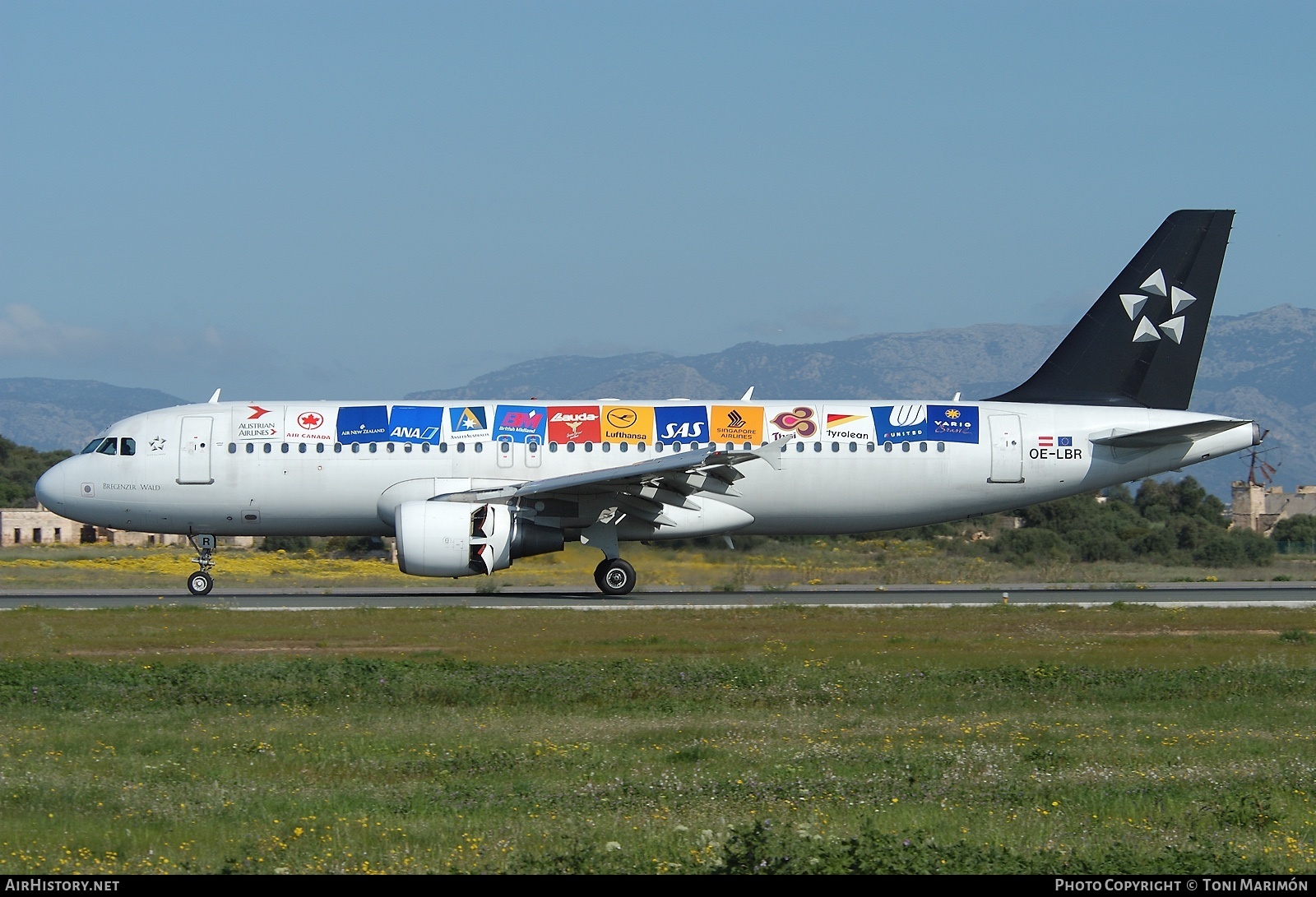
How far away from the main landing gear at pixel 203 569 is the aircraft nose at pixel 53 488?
268 cm

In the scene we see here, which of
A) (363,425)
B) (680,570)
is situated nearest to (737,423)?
(680,570)

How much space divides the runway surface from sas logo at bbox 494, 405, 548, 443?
321cm

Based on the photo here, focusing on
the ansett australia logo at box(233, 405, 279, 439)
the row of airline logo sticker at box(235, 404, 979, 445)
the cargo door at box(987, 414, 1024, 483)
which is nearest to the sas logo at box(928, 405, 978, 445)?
the row of airline logo sticker at box(235, 404, 979, 445)

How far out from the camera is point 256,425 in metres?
27.9

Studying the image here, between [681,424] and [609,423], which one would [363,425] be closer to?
[609,423]

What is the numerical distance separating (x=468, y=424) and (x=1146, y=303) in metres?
14.6

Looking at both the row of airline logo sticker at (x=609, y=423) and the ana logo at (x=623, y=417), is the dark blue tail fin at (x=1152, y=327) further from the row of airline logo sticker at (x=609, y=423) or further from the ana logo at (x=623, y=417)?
the ana logo at (x=623, y=417)

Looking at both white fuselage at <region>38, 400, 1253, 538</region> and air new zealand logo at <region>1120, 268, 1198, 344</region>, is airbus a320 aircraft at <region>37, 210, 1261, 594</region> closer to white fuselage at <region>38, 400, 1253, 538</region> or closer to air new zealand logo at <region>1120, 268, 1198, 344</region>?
white fuselage at <region>38, 400, 1253, 538</region>

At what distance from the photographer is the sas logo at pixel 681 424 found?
28.0 m

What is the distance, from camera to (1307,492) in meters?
109

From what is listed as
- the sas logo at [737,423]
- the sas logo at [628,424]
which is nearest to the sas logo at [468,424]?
the sas logo at [628,424]

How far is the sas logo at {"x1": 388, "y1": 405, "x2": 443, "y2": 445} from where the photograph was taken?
27641 millimetres

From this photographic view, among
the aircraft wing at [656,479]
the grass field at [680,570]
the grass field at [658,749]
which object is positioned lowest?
the grass field at [658,749]
